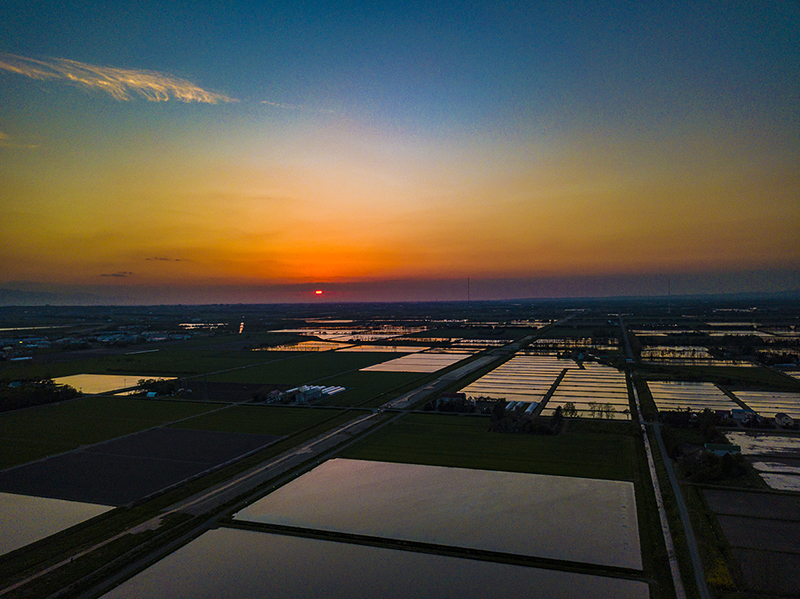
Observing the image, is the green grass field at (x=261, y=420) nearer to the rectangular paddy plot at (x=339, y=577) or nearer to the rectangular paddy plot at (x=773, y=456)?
the rectangular paddy plot at (x=339, y=577)

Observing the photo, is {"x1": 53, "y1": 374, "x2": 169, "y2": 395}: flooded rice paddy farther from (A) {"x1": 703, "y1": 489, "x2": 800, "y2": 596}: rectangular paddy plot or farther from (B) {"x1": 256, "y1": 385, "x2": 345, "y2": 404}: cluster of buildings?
(A) {"x1": 703, "y1": 489, "x2": 800, "y2": 596}: rectangular paddy plot

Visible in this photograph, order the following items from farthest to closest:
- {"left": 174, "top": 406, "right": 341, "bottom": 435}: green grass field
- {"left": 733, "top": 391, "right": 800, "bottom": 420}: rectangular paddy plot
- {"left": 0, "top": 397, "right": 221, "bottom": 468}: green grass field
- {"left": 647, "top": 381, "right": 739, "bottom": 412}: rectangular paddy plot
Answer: {"left": 647, "top": 381, "right": 739, "bottom": 412}: rectangular paddy plot → {"left": 733, "top": 391, "right": 800, "bottom": 420}: rectangular paddy plot → {"left": 174, "top": 406, "right": 341, "bottom": 435}: green grass field → {"left": 0, "top": 397, "right": 221, "bottom": 468}: green grass field

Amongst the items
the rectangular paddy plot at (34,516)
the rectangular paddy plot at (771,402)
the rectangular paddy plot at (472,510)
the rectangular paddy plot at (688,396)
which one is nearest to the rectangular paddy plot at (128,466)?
the rectangular paddy plot at (34,516)

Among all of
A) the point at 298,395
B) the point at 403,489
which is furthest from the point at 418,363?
the point at 403,489

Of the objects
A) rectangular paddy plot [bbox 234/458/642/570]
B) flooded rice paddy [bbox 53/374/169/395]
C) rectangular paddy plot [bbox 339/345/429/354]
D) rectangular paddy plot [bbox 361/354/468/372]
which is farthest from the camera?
rectangular paddy plot [bbox 339/345/429/354]

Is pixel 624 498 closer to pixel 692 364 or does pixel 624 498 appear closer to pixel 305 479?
pixel 305 479

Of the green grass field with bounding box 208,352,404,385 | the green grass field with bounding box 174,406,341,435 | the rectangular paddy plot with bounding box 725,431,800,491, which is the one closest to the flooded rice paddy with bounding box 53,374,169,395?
the green grass field with bounding box 208,352,404,385

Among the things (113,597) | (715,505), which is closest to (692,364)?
(715,505)

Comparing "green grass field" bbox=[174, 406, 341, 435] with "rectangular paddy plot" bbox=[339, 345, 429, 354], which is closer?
"green grass field" bbox=[174, 406, 341, 435]
